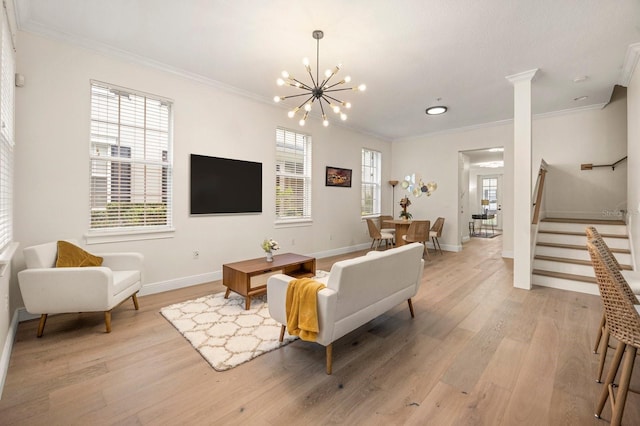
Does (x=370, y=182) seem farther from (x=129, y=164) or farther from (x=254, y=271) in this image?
(x=129, y=164)

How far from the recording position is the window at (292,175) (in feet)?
17.7

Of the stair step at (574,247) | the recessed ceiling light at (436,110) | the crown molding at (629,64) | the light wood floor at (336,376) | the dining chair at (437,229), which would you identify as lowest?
the light wood floor at (336,376)

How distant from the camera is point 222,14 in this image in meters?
2.77

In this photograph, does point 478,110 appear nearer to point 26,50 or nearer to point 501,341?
point 501,341

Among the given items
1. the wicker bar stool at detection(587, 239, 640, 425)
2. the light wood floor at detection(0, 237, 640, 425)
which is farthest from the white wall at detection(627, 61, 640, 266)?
the wicker bar stool at detection(587, 239, 640, 425)

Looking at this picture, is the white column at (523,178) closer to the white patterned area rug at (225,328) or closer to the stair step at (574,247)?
the stair step at (574,247)

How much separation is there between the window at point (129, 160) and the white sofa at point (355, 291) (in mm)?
2425

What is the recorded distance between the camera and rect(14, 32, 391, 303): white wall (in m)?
2.98

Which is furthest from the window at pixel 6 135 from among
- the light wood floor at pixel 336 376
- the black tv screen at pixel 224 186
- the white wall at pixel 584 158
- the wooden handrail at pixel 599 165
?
the wooden handrail at pixel 599 165

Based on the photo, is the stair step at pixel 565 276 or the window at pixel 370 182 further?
the window at pixel 370 182

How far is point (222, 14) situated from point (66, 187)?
2.53 m

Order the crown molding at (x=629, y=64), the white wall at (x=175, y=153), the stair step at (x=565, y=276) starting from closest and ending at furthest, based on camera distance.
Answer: the white wall at (x=175, y=153) → the crown molding at (x=629, y=64) → the stair step at (x=565, y=276)

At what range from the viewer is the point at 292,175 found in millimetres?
5586

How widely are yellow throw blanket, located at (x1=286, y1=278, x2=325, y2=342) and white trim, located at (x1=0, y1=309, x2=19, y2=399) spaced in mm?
1929
